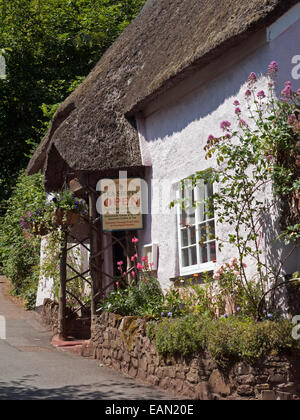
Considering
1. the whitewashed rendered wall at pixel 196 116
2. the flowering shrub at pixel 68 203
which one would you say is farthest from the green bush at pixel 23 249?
the whitewashed rendered wall at pixel 196 116

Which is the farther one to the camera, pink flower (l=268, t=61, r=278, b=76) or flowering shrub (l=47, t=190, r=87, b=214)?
flowering shrub (l=47, t=190, r=87, b=214)

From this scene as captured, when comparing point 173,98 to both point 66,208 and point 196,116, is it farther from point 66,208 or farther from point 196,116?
point 66,208

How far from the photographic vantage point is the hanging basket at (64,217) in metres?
10.7

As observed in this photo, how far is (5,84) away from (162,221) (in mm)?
13908

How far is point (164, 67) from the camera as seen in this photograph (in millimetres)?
9719

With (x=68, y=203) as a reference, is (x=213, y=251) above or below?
below

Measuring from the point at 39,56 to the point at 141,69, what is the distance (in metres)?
12.8

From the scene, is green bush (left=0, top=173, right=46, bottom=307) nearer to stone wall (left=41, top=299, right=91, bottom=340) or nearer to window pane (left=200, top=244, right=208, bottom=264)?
stone wall (left=41, top=299, right=91, bottom=340)

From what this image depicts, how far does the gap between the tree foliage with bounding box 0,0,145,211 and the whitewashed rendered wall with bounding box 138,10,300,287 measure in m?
11.4

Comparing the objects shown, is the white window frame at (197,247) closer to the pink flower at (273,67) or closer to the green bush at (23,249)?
the pink flower at (273,67)

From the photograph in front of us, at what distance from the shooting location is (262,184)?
24.3ft

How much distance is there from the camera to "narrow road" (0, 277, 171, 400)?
276 inches

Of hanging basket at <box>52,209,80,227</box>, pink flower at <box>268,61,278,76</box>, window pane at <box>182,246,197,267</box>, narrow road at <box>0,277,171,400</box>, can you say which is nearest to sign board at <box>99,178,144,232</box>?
hanging basket at <box>52,209,80,227</box>

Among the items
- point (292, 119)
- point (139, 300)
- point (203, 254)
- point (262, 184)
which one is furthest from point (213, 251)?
point (292, 119)
